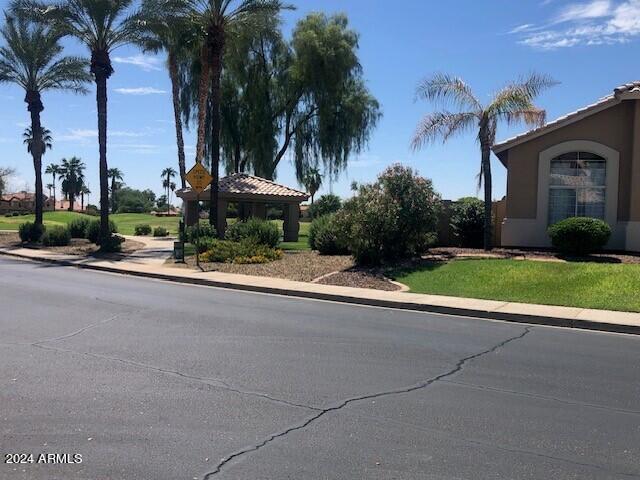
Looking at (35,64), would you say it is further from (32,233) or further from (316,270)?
(316,270)

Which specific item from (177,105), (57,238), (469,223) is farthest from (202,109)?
(469,223)

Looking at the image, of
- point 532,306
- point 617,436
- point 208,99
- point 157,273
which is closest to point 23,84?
point 208,99

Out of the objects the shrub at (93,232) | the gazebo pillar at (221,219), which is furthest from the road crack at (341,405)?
the shrub at (93,232)

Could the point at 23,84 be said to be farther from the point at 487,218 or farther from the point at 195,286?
the point at 487,218

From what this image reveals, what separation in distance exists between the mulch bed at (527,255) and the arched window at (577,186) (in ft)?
5.64

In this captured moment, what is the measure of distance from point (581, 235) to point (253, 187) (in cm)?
1861

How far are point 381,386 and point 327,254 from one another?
16.5 m

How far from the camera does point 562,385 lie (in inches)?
280

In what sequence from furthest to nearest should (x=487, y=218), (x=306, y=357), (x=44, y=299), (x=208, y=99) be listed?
(x=208, y=99)
(x=487, y=218)
(x=44, y=299)
(x=306, y=357)

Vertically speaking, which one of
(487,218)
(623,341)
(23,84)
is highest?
(23,84)

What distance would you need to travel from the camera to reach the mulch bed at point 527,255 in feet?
59.4

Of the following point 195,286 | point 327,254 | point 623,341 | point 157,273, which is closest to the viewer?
point 623,341

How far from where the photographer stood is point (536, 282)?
15.6 metres

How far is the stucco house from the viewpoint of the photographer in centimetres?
2011
